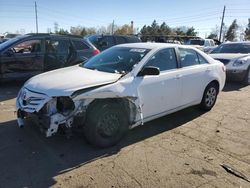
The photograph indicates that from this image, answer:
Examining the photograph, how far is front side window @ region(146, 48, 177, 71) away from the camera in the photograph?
4.90 metres

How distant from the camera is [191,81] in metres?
5.51

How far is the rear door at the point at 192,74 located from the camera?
540 centimetres

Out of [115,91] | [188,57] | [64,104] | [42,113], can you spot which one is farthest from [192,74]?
[42,113]

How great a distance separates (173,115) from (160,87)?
4.65 feet

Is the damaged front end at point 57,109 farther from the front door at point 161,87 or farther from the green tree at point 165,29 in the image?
the green tree at point 165,29

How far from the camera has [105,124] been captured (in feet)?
13.7

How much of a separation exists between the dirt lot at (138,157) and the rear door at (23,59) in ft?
9.63

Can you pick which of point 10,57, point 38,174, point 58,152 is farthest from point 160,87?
point 10,57

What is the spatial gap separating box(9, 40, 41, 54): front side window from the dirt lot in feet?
10.8

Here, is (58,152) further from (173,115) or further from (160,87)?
(173,115)

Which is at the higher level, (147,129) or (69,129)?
(69,129)

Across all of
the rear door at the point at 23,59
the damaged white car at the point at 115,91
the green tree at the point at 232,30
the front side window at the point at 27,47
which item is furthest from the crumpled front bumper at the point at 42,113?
the green tree at the point at 232,30

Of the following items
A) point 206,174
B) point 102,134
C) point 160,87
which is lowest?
point 206,174

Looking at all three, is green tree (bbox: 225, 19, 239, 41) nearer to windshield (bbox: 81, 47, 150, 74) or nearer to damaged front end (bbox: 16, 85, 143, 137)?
windshield (bbox: 81, 47, 150, 74)
